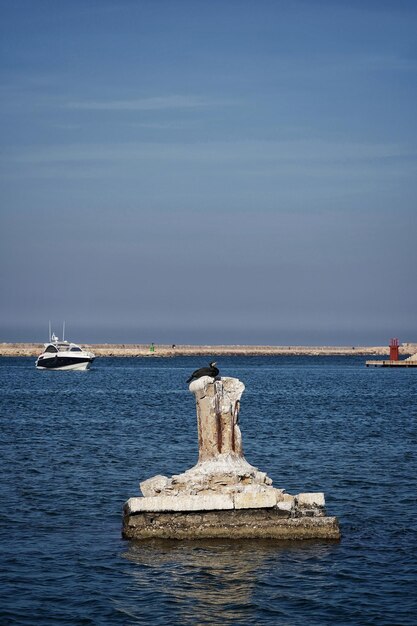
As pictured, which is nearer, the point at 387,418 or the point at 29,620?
the point at 29,620

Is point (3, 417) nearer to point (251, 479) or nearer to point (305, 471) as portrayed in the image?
point (305, 471)

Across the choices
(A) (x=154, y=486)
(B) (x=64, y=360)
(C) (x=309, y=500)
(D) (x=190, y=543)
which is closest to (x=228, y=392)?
(A) (x=154, y=486)

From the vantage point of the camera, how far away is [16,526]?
19.2m

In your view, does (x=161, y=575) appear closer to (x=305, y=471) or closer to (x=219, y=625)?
(x=219, y=625)

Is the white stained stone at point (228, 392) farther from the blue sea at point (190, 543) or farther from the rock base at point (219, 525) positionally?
the blue sea at point (190, 543)

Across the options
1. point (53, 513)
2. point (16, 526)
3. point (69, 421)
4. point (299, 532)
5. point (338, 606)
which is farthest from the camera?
point (69, 421)

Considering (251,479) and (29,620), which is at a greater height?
(251,479)

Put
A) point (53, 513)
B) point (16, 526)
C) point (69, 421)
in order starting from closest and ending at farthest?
point (16, 526) → point (53, 513) → point (69, 421)

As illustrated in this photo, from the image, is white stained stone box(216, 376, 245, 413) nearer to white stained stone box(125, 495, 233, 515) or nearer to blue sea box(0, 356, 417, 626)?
white stained stone box(125, 495, 233, 515)

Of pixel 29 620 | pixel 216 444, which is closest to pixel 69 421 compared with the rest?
pixel 216 444

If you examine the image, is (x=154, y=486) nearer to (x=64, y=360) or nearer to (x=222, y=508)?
(x=222, y=508)

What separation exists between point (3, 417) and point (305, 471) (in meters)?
22.1

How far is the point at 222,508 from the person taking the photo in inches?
674

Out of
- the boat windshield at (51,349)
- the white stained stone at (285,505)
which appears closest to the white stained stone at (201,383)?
the white stained stone at (285,505)
